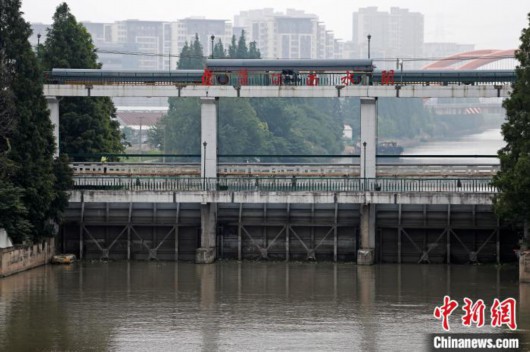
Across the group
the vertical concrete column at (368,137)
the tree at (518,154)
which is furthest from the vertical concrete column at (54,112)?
the tree at (518,154)

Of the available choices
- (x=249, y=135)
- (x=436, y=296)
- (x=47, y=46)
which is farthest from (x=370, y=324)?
(x=249, y=135)

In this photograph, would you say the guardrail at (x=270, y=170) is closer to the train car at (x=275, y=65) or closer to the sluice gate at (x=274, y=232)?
the sluice gate at (x=274, y=232)

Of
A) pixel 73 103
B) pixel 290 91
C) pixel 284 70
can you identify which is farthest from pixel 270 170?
pixel 73 103

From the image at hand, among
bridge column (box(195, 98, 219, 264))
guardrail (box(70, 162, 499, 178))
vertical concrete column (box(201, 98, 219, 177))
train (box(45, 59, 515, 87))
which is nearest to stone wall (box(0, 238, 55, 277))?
guardrail (box(70, 162, 499, 178))

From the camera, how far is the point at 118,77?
73.9m

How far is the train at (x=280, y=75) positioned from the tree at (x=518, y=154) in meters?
8.59

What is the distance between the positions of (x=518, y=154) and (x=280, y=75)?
1558 cm

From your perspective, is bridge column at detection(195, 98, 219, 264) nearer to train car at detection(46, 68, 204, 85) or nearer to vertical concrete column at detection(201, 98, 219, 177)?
vertical concrete column at detection(201, 98, 219, 177)

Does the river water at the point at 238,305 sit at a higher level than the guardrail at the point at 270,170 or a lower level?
lower

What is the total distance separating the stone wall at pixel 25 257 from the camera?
6412cm
